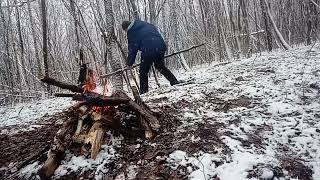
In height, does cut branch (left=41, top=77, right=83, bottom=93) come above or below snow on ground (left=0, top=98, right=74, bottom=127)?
above

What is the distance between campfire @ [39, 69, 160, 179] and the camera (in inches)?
141

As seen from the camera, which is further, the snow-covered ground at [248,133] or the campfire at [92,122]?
the campfire at [92,122]

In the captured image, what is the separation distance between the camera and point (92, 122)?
160 inches

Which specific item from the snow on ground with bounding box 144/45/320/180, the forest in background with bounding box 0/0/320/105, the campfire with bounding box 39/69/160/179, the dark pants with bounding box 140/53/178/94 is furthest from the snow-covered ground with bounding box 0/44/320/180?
the forest in background with bounding box 0/0/320/105

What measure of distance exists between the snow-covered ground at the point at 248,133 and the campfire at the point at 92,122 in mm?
144

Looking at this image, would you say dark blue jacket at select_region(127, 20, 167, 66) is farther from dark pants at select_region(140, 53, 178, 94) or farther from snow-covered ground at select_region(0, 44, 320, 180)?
snow-covered ground at select_region(0, 44, 320, 180)

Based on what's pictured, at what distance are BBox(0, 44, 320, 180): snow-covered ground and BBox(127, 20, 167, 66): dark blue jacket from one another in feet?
4.95

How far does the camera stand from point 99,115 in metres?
3.98

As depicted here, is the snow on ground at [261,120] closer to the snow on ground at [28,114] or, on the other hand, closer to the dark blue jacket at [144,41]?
the dark blue jacket at [144,41]

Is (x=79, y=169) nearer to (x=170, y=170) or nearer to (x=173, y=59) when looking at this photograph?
(x=170, y=170)

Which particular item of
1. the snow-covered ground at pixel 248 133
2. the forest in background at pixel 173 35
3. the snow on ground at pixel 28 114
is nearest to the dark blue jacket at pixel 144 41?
the snow-covered ground at pixel 248 133

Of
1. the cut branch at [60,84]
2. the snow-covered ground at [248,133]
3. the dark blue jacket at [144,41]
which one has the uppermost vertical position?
the dark blue jacket at [144,41]

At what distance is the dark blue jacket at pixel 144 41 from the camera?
7223 millimetres

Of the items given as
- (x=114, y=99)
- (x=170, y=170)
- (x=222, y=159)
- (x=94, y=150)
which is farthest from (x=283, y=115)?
(x=94, y=150)
